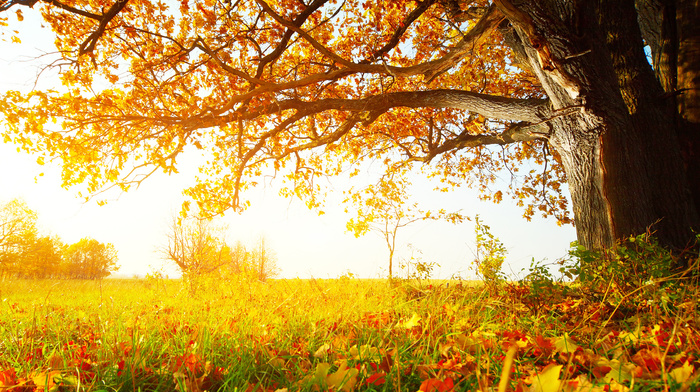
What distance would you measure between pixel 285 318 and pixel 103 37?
7163 mm

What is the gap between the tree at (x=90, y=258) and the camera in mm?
34594

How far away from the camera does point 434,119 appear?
32.4ft

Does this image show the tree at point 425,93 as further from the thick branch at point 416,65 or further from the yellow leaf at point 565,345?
the yellow leaf at point 565,345

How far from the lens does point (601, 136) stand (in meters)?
5.39

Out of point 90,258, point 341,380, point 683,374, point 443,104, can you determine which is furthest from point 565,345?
point 90,258

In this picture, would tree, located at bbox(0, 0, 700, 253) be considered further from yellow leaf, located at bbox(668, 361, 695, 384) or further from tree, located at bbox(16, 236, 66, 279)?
tree, located at bbox(16, 236, 66, 279)

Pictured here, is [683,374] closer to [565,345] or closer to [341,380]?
[565,345]

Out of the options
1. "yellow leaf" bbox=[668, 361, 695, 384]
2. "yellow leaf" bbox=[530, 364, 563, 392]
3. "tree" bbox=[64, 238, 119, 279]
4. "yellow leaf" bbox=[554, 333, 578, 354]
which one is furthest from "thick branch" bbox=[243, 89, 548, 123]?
"tree" bbox=[64, 238, 119, 279]

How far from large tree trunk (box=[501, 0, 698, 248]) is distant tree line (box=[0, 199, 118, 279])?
1659 cm

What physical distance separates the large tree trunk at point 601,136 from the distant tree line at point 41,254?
16589 mm

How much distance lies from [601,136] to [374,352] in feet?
16.3

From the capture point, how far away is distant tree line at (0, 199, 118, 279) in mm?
21516

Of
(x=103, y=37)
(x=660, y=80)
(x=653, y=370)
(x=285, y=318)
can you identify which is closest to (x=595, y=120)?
(x=660, y=80)

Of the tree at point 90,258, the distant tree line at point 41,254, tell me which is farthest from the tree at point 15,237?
the tree at point 90,258
